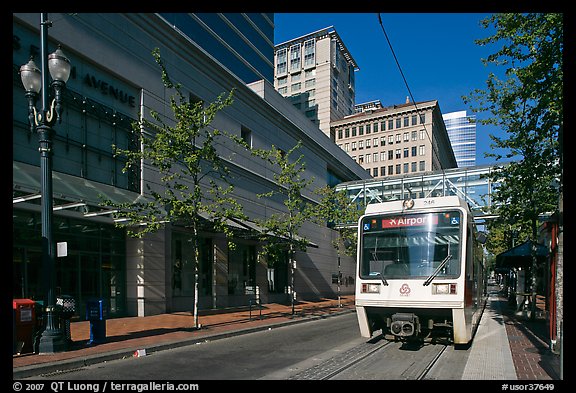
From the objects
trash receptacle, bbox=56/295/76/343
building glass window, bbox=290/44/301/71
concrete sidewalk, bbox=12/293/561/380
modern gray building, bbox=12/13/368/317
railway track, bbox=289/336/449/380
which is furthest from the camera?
building glass window, bbox=290/44/301/71

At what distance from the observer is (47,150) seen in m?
10.8

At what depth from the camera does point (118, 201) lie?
1680 cm

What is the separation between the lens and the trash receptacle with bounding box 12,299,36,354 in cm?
1011

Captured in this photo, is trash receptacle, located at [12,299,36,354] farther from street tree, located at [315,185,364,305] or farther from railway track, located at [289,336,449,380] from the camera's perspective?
street tree, located at [315,185,364,305]

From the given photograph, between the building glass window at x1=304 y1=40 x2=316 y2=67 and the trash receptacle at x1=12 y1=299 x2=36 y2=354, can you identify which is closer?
the trash receptacle at x1=12 y1=299 x2=36 y2=354

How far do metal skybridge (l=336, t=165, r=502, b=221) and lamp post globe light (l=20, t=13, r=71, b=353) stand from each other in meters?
27.2

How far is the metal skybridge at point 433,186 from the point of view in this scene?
38209 millimetres

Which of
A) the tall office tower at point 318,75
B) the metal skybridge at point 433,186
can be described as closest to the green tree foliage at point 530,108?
the metal skybridge at point 433,186

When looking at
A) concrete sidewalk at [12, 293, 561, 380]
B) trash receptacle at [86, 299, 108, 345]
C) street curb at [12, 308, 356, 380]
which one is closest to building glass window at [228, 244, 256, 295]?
concrete sidewalk at [12, 293, 561, 380]

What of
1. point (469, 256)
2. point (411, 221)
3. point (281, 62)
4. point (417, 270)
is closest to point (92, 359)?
point (417, 270)

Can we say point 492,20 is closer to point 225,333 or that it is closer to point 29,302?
point 225,333

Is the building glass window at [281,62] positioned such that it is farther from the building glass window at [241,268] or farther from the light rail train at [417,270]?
the light rail train at [417,270]

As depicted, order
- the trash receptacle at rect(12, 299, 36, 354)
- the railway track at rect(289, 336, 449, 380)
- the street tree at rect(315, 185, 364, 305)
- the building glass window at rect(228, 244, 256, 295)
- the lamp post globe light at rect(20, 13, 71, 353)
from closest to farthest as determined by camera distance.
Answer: the railway track at rect(289, 336, 449, 380) < the trash receptacle at rect(12, 299, 36, 354) < the lamp post globe light at rect(20, 13, 71, 353) < the building glass window at rect(228, 244, 256, 295) < the street tree at rect(315, 185, 364, 305)
